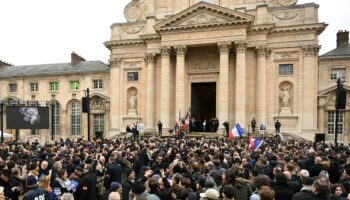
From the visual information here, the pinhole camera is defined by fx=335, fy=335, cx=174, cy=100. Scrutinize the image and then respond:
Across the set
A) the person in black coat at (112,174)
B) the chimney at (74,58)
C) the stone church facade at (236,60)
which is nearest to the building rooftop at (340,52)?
the stone church facade at (236,60)

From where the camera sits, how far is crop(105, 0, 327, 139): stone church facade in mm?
33719

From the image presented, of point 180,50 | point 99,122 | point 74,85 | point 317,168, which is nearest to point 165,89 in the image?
point 180,50

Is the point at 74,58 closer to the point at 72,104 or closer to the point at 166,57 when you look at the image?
the point at 72,104

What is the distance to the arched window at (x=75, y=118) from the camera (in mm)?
44469

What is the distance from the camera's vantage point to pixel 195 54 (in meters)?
37.8

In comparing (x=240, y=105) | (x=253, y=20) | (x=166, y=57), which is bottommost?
(x=240, y=105)

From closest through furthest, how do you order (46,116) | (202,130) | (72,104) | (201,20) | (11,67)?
(46,116) → (201,20) → (202,130) → (72,104) → (11,67)

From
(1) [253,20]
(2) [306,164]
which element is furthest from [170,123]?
(2) [306,164]

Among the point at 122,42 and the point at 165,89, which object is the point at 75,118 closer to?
the point at 122,42

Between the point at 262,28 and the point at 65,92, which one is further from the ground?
the point at 262,28

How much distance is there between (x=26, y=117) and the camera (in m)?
30.9

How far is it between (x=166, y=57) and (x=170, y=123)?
7258 mm

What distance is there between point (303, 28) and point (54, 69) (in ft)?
110

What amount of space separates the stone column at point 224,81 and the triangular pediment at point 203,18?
235 centimetres
